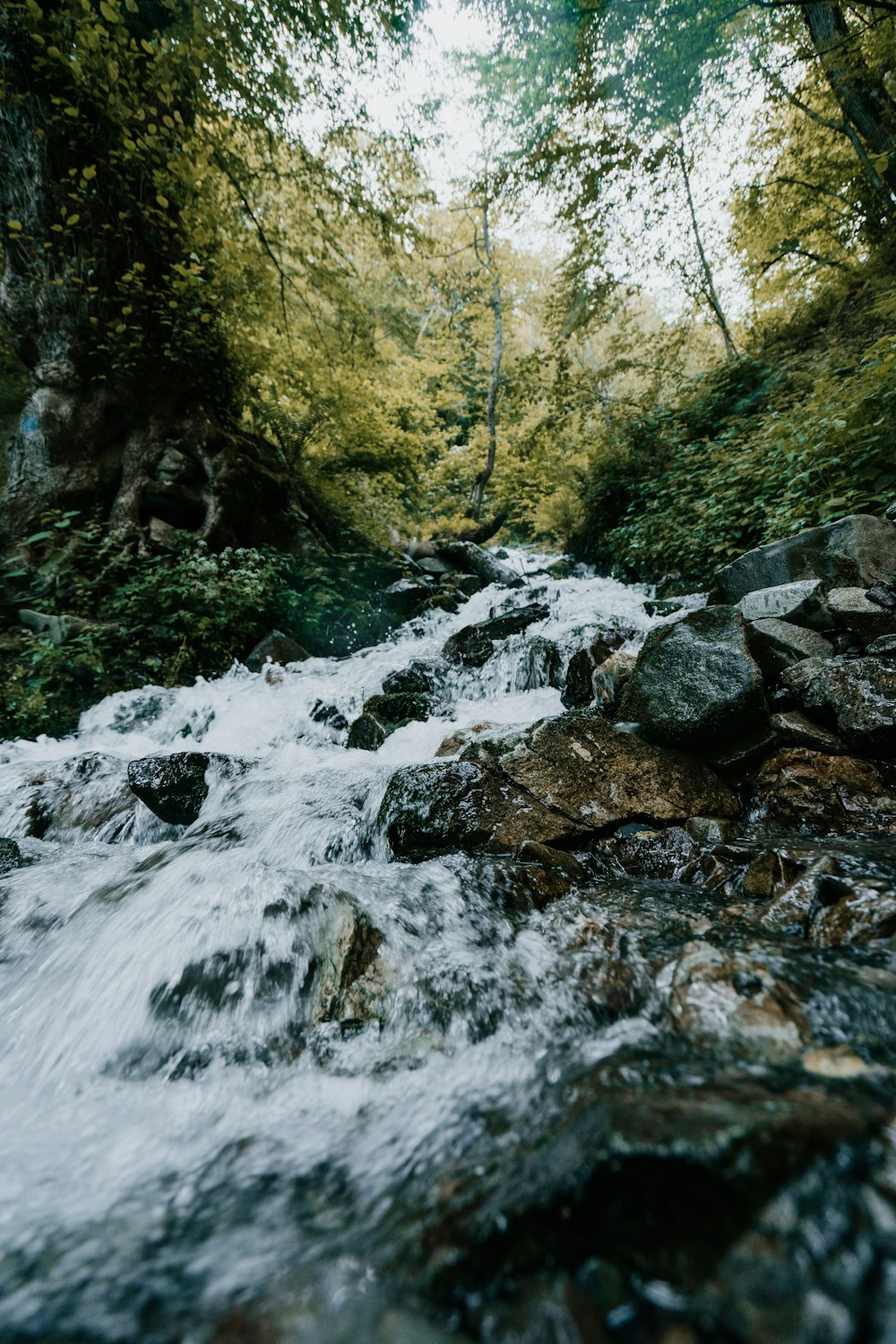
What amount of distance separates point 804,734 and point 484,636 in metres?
4.74

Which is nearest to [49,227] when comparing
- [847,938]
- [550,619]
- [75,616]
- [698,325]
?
[75,616]

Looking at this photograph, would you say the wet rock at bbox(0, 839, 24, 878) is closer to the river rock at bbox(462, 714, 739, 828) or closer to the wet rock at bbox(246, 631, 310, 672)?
the river rock at bbox(462, 714, 739, 828)

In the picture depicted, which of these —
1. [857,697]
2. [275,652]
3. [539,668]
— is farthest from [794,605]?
[275,652]

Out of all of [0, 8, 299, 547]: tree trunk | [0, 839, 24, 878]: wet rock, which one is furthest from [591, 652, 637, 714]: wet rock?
[0, 8, 299, 547]: tree trunk

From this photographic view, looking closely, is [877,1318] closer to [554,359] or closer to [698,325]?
[554,359]

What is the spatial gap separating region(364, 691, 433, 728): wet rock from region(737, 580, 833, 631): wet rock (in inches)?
124

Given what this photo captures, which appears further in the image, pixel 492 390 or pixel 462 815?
pixel 492 390

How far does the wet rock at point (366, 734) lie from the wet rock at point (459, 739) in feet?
2.70

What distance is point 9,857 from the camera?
353 centimetres

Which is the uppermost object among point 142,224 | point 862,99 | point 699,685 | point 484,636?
point 142,224

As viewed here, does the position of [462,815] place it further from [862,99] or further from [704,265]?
[704,265]

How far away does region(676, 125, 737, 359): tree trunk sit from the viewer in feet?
35.8

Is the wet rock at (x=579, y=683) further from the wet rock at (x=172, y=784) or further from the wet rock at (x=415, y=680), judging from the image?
the wet rock at (x=172, y=784)

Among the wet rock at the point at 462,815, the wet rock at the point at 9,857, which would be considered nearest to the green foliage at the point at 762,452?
the wet rock at the point at 462,815
